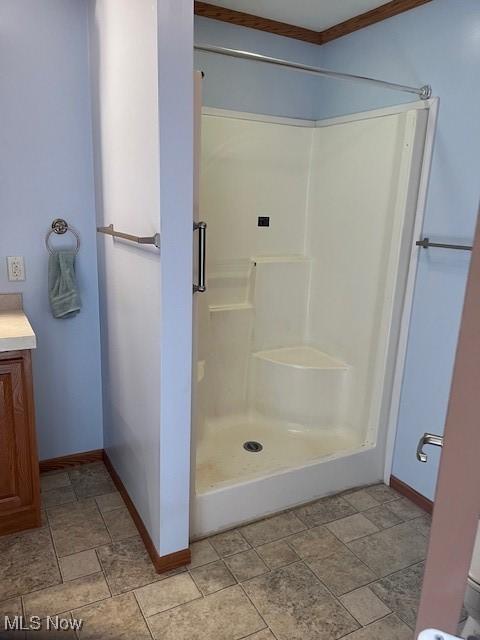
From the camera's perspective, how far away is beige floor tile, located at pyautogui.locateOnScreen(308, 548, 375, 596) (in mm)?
1812

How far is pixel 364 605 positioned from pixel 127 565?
92cm

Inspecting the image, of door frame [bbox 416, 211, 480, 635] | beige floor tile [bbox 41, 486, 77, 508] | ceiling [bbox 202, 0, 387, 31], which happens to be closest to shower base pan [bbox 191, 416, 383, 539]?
beige floor tile [bbox 41, 486, 77, 508]

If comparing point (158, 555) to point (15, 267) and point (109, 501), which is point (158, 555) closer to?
point (109, 501)

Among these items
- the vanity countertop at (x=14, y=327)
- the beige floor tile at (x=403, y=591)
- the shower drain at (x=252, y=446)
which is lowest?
the beige floor tile at (x=403, y=591)

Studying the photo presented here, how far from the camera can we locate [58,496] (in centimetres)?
229

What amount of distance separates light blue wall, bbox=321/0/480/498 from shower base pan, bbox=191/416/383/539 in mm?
302

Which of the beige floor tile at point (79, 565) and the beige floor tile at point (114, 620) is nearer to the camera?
the beige floor tile at point (114, 620)

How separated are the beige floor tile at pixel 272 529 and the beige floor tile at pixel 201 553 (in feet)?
0.56

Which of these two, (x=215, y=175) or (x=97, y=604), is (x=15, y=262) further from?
(x=97, y=604)

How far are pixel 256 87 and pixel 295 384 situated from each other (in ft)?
5.68

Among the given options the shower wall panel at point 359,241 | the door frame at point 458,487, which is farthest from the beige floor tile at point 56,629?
the shower wall panel at point 359,241

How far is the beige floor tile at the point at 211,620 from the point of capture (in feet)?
5.14

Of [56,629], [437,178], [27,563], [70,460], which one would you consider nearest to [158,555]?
[56,629]

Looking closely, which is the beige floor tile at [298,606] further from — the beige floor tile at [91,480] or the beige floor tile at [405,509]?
the beige floor tile at [91,480]
